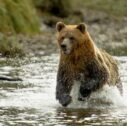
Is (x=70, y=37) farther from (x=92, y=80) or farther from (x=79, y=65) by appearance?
(x=92, y=80)

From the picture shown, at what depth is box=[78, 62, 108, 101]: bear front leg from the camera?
12844 millimetres

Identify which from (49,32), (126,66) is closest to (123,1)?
(49,32)

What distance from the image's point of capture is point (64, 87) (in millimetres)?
13023

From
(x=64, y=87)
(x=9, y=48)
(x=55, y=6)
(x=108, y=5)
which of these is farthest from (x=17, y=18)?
(x=108, y=5)

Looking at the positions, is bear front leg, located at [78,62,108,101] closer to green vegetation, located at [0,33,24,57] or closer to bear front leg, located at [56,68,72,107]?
bear front leg, located at [56,68,72,107]

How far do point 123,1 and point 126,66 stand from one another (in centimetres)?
2858

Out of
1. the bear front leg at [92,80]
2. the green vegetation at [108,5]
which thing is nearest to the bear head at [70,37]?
the bear front leg at [92,80]

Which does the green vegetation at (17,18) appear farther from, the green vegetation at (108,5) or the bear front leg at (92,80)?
the green vegetation at (108,5)

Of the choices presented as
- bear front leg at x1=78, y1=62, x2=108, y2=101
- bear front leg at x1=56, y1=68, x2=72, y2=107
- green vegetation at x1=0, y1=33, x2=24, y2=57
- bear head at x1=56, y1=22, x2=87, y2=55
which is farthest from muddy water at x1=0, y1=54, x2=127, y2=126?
green vegetation at x1=0, y1=33, x2=24, y2=57

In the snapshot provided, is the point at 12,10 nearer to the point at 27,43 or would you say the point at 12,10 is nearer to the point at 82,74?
the point at 27,43

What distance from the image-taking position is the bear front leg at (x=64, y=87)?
13.0 m

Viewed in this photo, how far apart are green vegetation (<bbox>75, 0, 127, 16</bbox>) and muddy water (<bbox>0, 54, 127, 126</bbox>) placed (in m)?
26.8

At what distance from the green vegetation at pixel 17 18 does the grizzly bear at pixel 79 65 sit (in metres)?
13.2

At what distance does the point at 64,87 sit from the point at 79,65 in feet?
1.78
